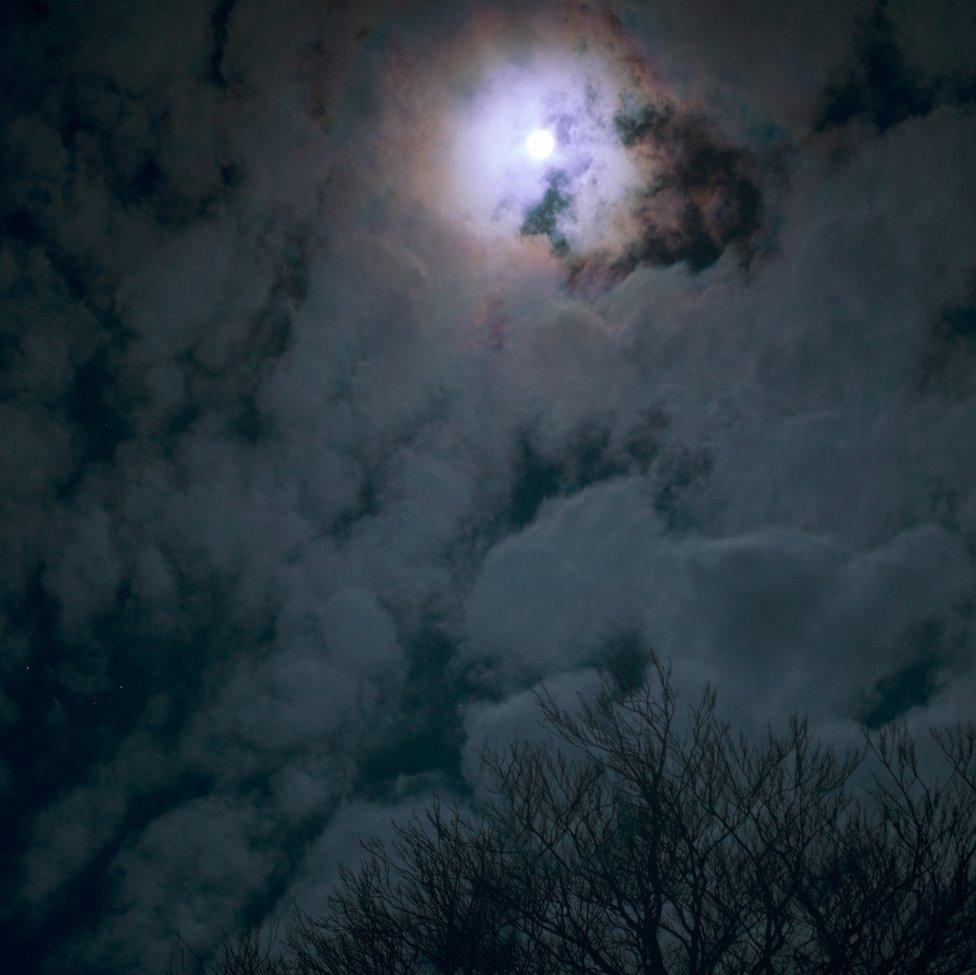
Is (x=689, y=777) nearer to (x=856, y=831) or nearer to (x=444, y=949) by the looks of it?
(x=856, y=831)

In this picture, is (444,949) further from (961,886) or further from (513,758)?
(961,886)

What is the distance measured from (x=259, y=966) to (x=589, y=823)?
5658 mm

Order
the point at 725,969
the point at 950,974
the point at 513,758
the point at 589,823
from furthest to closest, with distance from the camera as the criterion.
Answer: the point at 513,758, the point at 589,823, the point at 725,969, the point at 950,974

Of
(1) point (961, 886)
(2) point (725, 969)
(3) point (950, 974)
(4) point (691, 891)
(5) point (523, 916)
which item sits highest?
(5) point (523, 916)

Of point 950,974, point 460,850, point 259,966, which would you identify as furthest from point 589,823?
point 259,966

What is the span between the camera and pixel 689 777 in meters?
7.76

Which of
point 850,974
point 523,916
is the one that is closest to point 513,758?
point 523,916

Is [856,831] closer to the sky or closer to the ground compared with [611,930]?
closer to the ground

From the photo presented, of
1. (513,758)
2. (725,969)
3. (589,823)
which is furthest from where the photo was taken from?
(513,758)

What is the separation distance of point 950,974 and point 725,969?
2481 mm

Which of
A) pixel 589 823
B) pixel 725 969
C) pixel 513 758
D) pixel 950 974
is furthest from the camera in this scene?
pixel 513 758

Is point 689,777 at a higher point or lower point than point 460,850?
lower

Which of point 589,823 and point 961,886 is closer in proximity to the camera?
point 961,886

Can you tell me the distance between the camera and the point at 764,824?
7.50 meters
